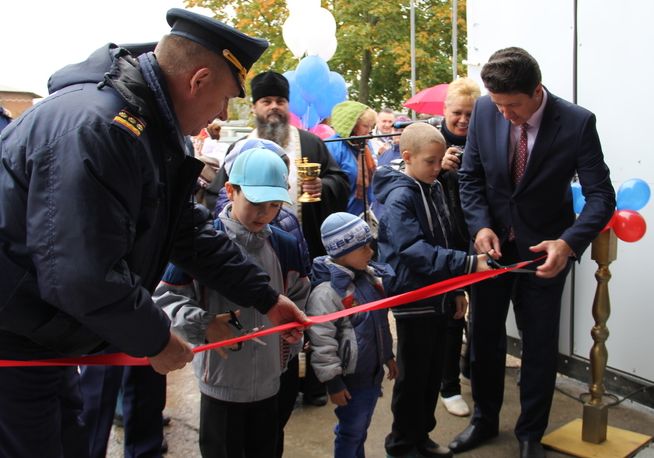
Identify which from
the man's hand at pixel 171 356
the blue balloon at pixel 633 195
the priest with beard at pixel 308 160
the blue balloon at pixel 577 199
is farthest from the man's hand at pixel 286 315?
the blue balloon at pixel 633 195

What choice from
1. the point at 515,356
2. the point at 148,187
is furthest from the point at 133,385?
the point at 515,356

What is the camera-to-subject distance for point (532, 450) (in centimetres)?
361

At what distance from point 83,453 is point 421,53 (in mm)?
16138

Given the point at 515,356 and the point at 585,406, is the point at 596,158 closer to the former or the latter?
the point at 585,406

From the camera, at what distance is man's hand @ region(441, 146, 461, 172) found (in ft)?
13.2

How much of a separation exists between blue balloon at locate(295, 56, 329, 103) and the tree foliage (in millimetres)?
9955

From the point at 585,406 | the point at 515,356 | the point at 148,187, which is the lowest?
the point at 515,356

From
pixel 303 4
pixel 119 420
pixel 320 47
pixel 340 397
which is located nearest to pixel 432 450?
pixel 340 397

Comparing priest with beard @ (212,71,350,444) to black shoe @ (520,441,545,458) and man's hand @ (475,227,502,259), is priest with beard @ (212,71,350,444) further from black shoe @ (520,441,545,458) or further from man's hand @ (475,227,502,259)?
black shoe @ (520,441,545,458)

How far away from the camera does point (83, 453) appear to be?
8.00ft

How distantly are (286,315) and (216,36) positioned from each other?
3.97 ft

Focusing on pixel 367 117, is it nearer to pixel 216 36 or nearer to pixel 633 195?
pixel 633 195

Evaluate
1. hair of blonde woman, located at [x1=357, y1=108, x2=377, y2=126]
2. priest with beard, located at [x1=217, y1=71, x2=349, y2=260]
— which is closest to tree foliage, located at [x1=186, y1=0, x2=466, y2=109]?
hair of blonde woman, located at [x1=357, y1=108, x2=377, y2=126]

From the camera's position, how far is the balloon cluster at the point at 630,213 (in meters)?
3.50
